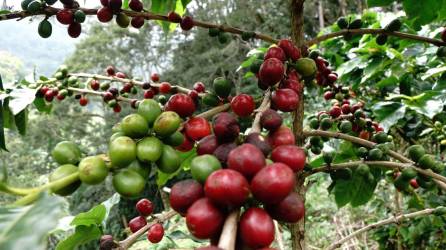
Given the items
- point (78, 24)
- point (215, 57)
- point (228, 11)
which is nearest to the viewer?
point (78, 24)

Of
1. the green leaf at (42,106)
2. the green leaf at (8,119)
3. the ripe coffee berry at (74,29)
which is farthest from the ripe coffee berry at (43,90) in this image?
the ripe coffee berry at (74,29)

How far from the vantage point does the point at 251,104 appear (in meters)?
1.06

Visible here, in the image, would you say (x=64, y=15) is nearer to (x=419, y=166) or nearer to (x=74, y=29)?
(x=74, y=29)

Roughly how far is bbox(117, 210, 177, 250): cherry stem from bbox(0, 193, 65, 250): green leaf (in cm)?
61

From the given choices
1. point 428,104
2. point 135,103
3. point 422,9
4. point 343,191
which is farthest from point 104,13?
point 428,104

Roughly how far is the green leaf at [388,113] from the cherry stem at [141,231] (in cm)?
122

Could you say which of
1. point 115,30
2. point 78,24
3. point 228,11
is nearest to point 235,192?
point 78,24

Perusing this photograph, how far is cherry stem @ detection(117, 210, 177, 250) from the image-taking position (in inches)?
48.5

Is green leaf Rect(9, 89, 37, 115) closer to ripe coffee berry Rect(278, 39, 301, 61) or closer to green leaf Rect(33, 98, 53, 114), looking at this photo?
green leaf Rect(33, 98, 53, 114)

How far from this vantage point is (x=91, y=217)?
1.48m

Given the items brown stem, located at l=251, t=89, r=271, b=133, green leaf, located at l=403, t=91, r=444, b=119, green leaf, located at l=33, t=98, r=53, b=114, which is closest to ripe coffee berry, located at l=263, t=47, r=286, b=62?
brown stem, located at l=251, t=89, r=271, b=133

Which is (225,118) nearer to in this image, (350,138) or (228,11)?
(350,138)

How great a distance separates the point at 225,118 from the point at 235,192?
9.4 inches

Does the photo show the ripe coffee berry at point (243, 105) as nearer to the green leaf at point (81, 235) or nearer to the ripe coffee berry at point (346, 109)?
the green leaf at point (81, 235)
